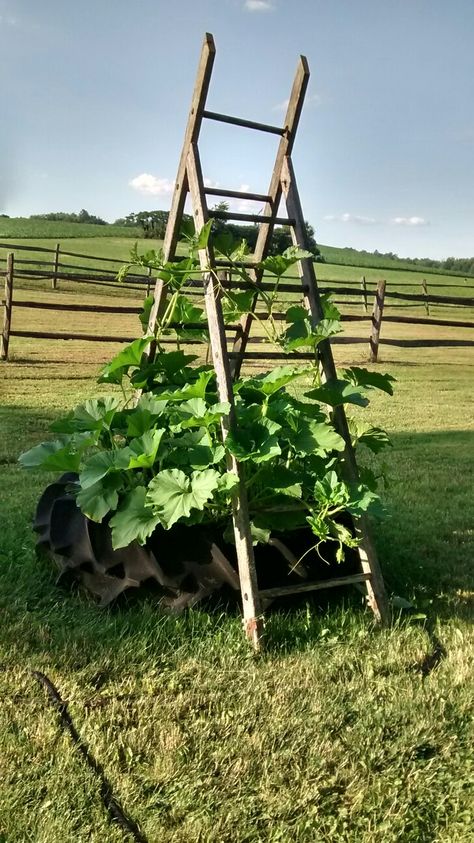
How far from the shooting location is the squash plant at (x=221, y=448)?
286 cm

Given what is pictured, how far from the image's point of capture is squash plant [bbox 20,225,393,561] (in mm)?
2857

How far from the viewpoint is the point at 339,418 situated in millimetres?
3176

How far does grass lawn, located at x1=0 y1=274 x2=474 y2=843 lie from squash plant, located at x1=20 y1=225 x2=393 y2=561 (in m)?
0.37

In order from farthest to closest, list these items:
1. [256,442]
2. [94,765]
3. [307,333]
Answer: [307,333] < [256,442] < [94,765]

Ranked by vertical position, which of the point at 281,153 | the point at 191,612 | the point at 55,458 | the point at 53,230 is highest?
the point at 53,230

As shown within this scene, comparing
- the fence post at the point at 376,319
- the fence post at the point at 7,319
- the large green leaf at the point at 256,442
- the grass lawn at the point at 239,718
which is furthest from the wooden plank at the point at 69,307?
the large green leaf at the point at 256,442

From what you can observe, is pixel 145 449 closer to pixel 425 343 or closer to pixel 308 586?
pixel 308 586

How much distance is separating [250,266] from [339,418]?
29.6 inches

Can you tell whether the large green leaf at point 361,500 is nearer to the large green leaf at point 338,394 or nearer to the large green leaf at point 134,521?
the large green leaf at point 338,394

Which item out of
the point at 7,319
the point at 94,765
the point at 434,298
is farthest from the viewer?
the point at 434,298

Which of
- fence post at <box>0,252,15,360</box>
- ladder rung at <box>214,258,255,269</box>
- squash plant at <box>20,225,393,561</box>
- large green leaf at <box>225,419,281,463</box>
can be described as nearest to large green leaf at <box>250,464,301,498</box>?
squash plant at <box>20,225,393,561</box>

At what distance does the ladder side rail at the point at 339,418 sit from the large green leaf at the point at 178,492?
65cm

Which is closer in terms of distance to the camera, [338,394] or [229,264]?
[338,394]

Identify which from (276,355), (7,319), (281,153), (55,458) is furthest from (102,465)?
(7,319)
